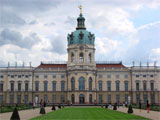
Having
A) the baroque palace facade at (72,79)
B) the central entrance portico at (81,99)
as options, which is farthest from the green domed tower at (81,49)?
the central entrance portico at (81,99)

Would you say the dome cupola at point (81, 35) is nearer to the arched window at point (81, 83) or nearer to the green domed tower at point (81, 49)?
the green domed tower at point (81, 49)

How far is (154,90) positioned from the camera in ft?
311

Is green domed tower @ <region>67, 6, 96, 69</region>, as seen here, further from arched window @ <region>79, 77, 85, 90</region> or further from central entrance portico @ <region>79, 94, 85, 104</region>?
central entrance portico @ <region>79, 94, 85, 104</region>

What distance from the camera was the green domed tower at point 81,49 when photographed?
304 feet

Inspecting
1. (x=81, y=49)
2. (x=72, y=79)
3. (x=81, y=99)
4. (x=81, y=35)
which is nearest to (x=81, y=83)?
(x=72, y=79)

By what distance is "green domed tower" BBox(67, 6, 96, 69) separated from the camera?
9275 centimetres

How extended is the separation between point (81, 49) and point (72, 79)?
30.2ft

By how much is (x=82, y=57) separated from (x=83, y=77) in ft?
22.8

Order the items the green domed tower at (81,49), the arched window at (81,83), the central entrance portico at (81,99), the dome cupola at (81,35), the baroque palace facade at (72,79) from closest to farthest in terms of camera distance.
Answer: the central entrance portico at (81,99)
the arched window at (81,83)
the green domed tower at (81,49)
the baroque palace facade at (72,79)
the dome cupola at (81,35)

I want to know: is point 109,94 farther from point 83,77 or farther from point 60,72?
point 60,72

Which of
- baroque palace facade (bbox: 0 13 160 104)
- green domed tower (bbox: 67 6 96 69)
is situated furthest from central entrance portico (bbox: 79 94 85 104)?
green domed tower (bbox: 67 6 96 69)

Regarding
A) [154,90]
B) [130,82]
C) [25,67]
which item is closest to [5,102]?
[25,67]

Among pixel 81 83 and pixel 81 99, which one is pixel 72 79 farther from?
pixel 81 99

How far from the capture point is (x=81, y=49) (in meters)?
93.2
